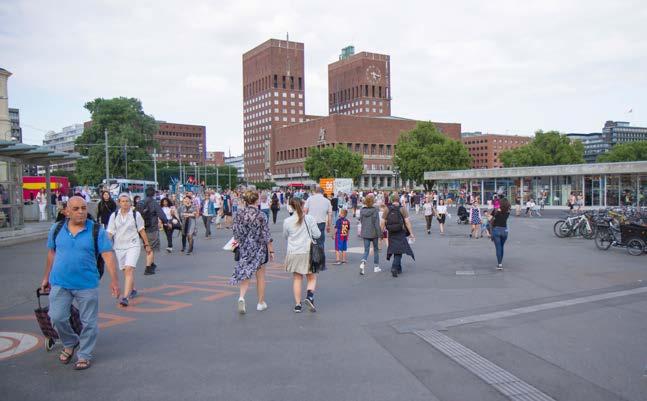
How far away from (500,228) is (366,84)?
152 metres

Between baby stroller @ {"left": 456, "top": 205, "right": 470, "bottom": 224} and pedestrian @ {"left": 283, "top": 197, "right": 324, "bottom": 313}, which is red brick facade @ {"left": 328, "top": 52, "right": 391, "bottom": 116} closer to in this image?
baby stroller @ {"left": 456, "top": 205, "right": 470, "bottom": 224}

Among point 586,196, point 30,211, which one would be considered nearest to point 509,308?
point 30,211

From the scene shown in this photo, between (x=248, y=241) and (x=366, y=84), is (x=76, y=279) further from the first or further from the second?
(x=366, y=84)

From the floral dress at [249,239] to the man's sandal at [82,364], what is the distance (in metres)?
2.58

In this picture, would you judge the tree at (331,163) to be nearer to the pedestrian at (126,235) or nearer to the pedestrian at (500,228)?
the pedestrian at (500,228)

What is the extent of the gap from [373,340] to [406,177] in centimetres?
7491

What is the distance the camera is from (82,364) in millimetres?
5250

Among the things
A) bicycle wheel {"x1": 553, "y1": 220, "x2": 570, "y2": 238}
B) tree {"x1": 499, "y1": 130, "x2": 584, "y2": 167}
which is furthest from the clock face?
bicycle wheel {"x1": 553, "y1": 220, "x2": 570, "y2": 238}

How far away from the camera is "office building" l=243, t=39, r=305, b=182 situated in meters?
150

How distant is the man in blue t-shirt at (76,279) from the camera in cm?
525

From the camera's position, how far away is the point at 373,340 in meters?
6.23

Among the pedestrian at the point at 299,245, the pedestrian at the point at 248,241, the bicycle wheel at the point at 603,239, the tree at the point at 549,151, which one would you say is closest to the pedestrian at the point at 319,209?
→ the pedestrian at the point at 299,245

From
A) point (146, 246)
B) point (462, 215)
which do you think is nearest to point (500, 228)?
point (146, 246)

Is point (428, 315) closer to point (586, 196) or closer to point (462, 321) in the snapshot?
point (462, 321)
